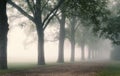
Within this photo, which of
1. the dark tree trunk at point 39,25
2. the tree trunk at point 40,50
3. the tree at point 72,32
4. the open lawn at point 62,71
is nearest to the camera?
the open lawn at point 62,71

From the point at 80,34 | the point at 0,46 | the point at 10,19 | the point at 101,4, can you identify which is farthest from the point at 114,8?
the point at 0,46

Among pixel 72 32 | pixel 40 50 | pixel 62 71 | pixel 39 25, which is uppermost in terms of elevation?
pixel 39 25

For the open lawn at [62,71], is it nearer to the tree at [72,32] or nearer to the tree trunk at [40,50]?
the tree trunk at [40,50]

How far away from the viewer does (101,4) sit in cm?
4294

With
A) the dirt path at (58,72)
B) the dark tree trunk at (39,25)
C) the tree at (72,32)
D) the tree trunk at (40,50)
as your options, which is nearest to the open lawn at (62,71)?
the dirt path at (58,72)

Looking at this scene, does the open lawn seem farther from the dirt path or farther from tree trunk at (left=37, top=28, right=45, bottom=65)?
tree trunk at (left=37, top=28, right=45, bottom=65)

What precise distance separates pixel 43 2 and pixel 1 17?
1763 centimetres

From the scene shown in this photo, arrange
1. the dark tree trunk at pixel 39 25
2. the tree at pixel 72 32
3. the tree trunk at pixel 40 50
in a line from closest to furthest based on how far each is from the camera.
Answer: the dark tree trunk at pixel 39 25
the tree trunk at pixel 40 50
the tree at pixel 72 32

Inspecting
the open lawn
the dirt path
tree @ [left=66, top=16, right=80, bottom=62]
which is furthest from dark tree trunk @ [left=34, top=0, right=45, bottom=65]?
tree @ [left=66, top=16, right=80, bottom=62]

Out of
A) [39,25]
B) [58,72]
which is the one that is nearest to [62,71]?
[58,72]

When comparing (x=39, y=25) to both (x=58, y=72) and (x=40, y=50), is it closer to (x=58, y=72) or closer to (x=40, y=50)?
(x=40, y=50)

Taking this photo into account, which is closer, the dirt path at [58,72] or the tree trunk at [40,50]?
the dirt path at [58,72]

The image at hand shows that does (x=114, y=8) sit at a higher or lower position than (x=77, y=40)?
higher

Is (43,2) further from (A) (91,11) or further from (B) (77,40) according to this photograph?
(B) (77,40)
